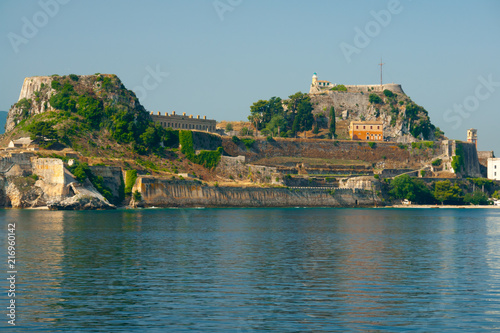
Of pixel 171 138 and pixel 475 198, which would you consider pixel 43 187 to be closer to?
pixel 171 138

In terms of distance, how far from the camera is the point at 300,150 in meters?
111

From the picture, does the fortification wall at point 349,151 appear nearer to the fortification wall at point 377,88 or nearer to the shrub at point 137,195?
the fortification wall at point 377,88

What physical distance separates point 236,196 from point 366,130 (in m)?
38.1

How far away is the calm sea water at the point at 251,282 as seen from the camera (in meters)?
19.3

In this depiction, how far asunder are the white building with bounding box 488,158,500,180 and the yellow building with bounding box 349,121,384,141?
18777mm

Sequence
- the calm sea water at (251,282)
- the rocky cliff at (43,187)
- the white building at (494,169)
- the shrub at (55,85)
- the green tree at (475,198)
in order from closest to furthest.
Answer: the calm sea water at (251,282), the rocky cliff at (43,187), the shrub at (55,85), the green tree at (475,198), the white building at (494,169)

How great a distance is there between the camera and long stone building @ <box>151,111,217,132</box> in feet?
367

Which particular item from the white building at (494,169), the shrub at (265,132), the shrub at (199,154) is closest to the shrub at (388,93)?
the white building at (494,169)

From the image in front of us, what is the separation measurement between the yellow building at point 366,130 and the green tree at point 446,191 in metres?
21.1

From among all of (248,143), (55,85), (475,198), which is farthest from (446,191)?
(55,85)

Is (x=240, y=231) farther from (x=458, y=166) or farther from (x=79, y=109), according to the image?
(x=458, y=166)

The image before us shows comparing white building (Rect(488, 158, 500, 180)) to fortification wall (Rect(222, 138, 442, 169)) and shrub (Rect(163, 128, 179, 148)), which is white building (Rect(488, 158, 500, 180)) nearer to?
fortification wall (Rect(222, 138, 442, 169))

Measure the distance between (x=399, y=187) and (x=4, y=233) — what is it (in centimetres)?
6516

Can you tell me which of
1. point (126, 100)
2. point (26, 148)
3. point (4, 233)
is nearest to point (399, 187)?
point (126, 100)
